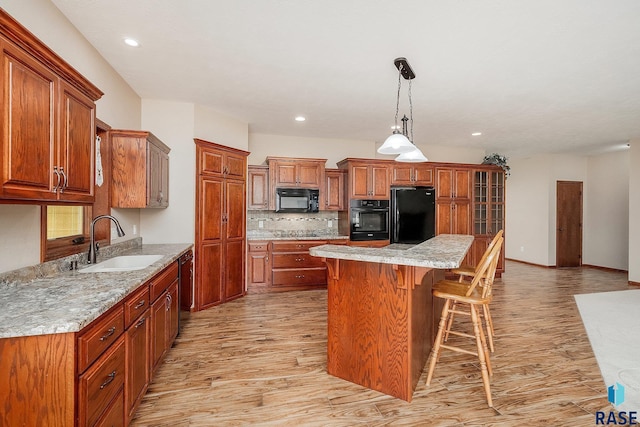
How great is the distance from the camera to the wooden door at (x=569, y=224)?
7.09 m

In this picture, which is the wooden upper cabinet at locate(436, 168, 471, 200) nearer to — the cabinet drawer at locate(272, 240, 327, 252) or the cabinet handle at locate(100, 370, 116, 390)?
the cabinet drawer at locate(272, 240, 327, 252)

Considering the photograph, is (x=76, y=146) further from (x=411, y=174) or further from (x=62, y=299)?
(x=411, y=174)

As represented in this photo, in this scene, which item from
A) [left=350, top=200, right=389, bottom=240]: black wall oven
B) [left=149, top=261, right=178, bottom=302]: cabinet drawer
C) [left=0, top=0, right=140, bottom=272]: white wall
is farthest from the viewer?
[left=350, top=200, right=389, bottom=240]: black wall oven

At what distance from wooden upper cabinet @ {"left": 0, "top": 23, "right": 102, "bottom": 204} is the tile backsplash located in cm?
340

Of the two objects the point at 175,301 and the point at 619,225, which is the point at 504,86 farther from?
the point at 619,225

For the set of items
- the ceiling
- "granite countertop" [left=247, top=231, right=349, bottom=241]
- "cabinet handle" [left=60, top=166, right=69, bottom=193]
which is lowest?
"granite countertop" [left=247, top=231, right=349, bottom=241]

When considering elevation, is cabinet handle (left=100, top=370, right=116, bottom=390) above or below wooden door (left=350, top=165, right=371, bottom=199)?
below

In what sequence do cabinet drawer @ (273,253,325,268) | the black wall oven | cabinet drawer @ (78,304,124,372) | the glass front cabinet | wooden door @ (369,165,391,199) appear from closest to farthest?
cabinet drawer @ (78,304,124,372) < cabinet drawer @ (273,253,325,268) < the black wall oven < wooden door @ (369,165,391,199) < the glass front cabinet

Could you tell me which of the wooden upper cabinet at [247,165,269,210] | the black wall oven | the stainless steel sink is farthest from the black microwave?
the stainless steel sink

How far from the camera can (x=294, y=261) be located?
492cm

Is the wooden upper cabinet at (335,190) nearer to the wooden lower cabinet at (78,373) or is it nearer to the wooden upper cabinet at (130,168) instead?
the wooden upper cabinet at (130,168)

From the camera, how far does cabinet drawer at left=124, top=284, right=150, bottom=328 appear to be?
1.68 metres

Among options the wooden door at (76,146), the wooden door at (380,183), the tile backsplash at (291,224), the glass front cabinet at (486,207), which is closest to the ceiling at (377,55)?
the wooden door at (76,146)

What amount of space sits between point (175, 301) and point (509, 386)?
284 cm
